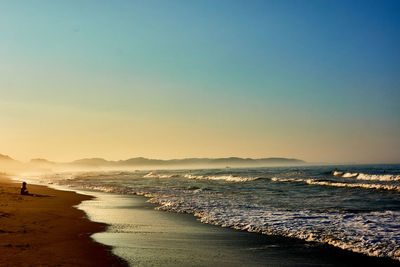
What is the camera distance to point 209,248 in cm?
977

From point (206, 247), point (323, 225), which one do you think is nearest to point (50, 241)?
point (206, 247)

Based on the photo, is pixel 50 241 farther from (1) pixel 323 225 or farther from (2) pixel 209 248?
(1) pixel 323 225

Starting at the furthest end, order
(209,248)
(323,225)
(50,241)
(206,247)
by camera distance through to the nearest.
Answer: (323,225) < (50,241) < (206,247) < (209,248)

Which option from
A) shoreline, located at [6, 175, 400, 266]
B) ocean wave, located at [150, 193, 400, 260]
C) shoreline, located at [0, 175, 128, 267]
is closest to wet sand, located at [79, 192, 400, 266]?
shoreline, located at [6, 175, 400, 266]

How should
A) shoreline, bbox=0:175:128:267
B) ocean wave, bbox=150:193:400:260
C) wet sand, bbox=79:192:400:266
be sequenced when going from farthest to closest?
ocean wave, bbox=150:193:400:260 → wet sand, bbox=79:192:400:266 → shoreline, bbox=0:175:128:267

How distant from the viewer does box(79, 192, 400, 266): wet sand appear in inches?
330

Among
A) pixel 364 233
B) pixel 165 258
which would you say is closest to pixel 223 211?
pixel 364 233

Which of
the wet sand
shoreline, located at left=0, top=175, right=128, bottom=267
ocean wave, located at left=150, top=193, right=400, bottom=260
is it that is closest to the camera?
shoreline, located at left=0, top=175, right=128, bottom=267

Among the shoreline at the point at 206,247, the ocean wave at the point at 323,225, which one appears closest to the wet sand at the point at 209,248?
the shoreline at the point at 206,247

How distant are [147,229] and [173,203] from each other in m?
8.09

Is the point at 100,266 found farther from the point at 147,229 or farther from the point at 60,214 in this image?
the point at 60,214

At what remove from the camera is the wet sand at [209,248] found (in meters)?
8.38

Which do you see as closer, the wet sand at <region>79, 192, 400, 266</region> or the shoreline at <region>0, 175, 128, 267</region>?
the shoreline at <region>0, 175, 128, 267</region>

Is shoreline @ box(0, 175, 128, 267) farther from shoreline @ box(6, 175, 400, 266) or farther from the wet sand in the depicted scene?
the wet sand
